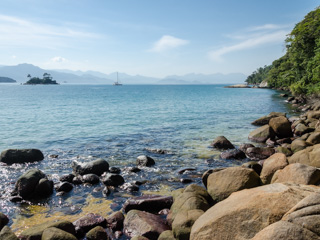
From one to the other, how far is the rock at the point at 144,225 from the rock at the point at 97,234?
0.65m

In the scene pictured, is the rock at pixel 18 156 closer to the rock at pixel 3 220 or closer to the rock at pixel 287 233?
the rock at pixel 3 220

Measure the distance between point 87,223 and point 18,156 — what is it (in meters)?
9.49

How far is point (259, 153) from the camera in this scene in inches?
642

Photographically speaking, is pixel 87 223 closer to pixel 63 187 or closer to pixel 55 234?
pixel 55 234

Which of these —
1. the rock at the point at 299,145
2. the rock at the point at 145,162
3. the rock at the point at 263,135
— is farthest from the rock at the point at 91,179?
the rock at the point at 263,135

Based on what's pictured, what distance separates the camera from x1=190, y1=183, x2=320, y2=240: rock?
5.25 meters

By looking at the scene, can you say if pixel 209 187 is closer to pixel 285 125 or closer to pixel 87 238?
pixel 87 238

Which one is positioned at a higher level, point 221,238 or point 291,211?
point 291,211

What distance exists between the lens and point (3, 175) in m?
13.8

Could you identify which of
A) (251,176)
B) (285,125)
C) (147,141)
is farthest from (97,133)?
(251,176)

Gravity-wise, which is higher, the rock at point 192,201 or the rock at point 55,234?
the rock at point 192,201

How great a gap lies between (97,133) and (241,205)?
20989 millimetres

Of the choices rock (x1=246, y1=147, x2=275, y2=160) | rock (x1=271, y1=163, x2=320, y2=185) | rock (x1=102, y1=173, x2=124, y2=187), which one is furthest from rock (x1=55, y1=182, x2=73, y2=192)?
rock (x1=246, y1=147, x2=275, y2=160)

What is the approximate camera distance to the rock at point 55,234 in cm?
712
